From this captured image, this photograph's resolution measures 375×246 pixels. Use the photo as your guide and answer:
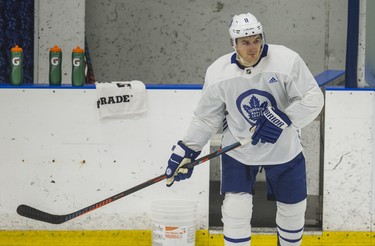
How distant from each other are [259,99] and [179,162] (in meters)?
0.51

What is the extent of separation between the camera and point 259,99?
11.8 feet

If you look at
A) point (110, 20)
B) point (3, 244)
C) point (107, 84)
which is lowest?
point (3, 244)

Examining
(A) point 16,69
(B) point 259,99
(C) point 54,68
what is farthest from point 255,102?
(A) point 16,69

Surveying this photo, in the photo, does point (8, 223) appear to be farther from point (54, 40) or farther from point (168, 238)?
point (54, 40)

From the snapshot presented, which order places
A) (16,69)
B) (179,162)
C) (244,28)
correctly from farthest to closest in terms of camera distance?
(16,69) → (179,162) → (244,28)

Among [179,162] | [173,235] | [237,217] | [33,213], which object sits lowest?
[173,235]

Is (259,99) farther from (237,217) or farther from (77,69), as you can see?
(77,69)

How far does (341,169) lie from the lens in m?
4.42

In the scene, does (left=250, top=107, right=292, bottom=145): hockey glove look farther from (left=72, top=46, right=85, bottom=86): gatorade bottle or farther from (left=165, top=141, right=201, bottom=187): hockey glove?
(left=72, top=46, right=85, bottom=86): gatorade bottle

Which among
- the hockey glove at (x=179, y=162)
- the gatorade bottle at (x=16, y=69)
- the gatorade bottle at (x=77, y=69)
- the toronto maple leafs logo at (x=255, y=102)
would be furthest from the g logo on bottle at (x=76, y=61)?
the toronto maple leafs logo at (x=255, y=102)

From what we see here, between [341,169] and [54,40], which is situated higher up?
[54,40]

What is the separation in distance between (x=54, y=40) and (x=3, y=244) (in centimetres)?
162

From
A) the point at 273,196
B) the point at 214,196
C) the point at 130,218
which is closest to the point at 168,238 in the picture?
the point at 130,218

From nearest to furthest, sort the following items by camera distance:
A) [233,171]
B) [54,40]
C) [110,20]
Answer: [233,171] → [54,40] → [110,20]
